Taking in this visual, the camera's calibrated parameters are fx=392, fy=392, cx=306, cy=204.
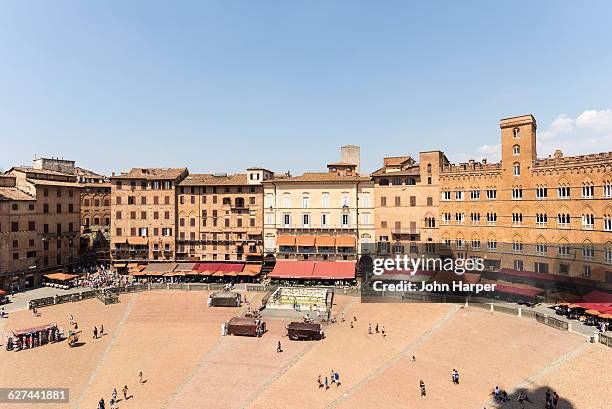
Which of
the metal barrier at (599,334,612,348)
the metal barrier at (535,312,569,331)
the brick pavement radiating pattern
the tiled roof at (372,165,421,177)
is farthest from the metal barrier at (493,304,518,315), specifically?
the tiled roof at (372,165,421,177)

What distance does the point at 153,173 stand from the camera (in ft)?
232

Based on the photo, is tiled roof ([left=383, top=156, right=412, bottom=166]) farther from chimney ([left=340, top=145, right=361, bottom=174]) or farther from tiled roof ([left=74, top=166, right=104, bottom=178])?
tiled roof ([left=74, top=166, right=104, bottom=178])

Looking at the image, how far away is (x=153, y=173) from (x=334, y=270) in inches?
1464

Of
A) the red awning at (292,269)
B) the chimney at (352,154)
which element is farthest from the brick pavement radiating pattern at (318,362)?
the chimney at (352,154)

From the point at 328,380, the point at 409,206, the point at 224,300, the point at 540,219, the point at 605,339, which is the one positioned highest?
the point at 409,206

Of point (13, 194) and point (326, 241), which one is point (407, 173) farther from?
point (13, 194)

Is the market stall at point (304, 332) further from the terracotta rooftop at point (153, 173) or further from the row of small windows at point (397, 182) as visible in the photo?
the terracotta rooftop at point (153, 173)

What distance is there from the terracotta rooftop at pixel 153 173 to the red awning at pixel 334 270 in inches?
1122

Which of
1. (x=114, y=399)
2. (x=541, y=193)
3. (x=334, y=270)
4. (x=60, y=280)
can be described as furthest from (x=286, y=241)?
(x=114, y=399)

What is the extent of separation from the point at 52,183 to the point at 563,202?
74.9 meters

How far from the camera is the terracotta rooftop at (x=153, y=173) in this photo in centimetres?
6600

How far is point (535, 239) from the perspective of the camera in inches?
1983

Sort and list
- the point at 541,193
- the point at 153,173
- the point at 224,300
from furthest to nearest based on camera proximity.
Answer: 1. the point at 153,173
2. the point at 224,300
3. the point at 541,193

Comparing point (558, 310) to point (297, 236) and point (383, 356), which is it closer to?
point (383, 356)
